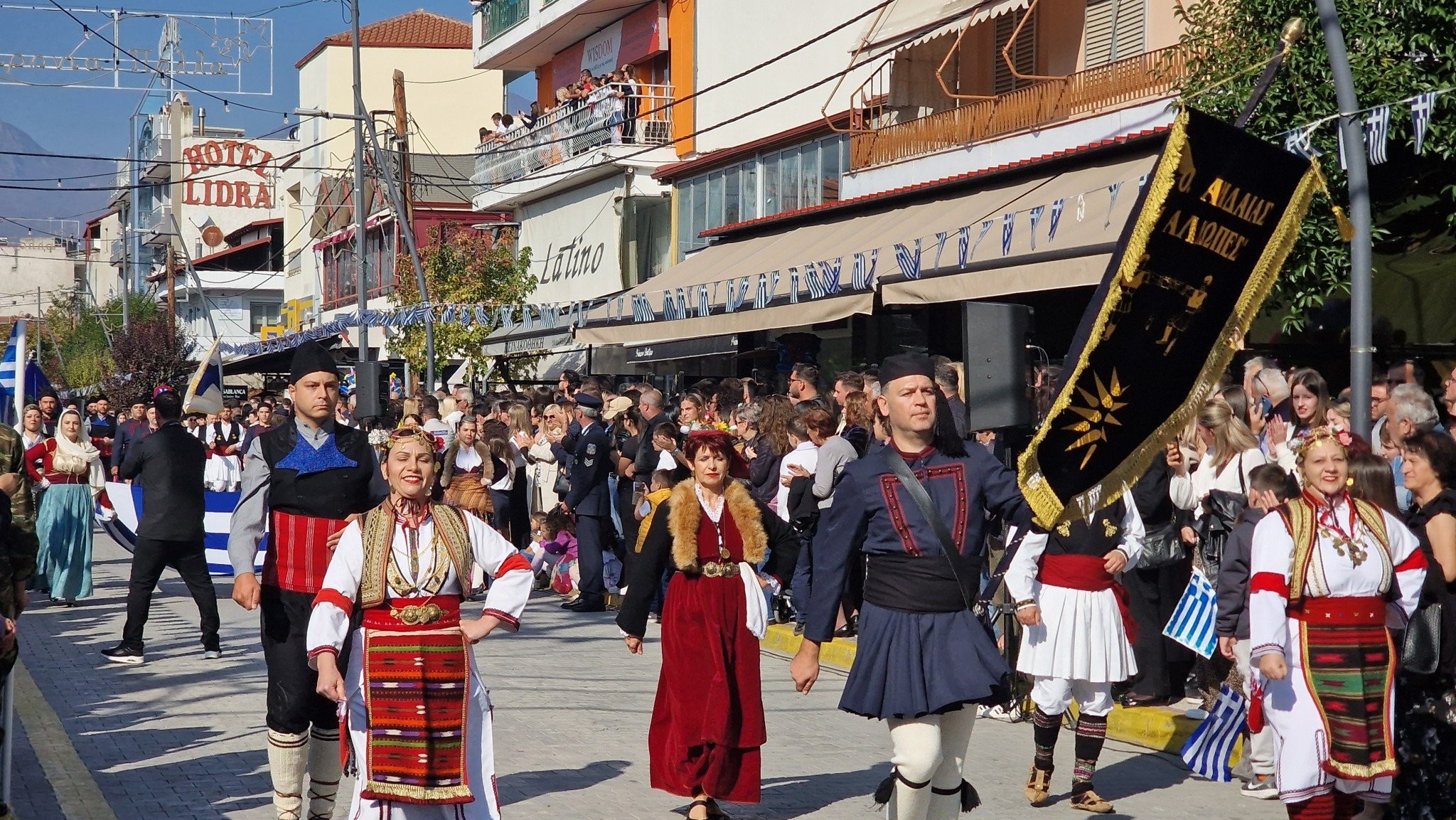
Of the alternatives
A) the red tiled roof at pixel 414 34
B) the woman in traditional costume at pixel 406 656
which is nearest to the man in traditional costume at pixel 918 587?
the woman in traditional costume at pixel 406 656

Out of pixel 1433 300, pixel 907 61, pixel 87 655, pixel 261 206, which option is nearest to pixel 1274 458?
pixel 1433 300

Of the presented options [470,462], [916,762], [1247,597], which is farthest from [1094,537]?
[470,462]

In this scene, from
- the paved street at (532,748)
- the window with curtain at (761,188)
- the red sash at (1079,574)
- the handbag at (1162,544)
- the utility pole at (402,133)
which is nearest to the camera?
the paved street at (532,748)

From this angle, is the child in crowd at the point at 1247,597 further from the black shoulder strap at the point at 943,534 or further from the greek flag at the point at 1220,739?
the black shoulder strap at the point at 943,534

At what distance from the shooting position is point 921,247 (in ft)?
52.9

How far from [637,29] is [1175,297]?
29.5 m

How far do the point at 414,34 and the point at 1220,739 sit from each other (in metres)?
57.8

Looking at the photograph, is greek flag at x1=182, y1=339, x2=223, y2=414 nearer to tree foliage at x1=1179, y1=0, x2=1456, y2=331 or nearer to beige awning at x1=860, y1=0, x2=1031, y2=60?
beige awning at x1=860, y1=0, x2=1031, y2=60

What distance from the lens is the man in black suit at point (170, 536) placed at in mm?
12125

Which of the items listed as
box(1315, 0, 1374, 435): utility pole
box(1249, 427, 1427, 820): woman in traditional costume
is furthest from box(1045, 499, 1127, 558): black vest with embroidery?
box(1315, 0, 1374, 435): utility pole

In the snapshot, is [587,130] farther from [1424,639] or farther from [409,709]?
[1424,639]

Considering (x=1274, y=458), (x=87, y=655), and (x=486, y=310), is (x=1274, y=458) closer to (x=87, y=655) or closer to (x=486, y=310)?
(x=87, y=655)

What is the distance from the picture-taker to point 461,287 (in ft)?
106

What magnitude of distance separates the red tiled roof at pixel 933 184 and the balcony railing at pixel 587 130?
18.8 ft
